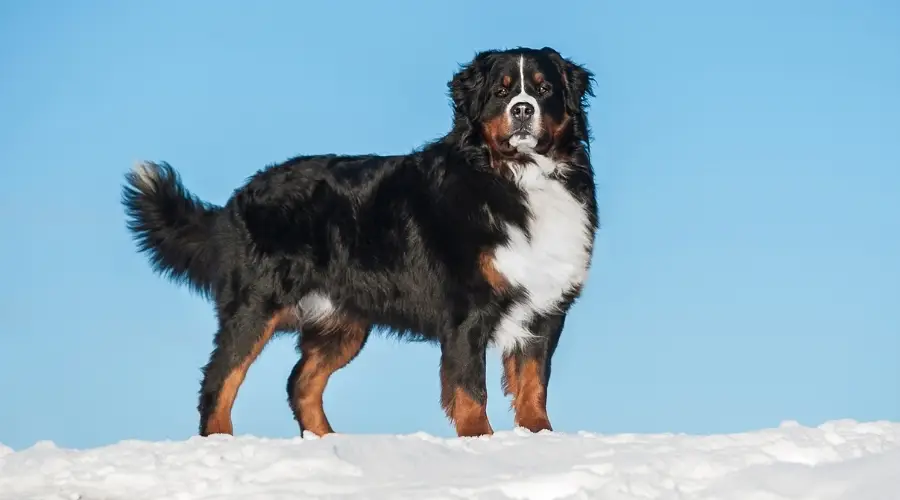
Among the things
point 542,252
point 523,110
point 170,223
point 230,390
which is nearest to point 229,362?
point 230,390

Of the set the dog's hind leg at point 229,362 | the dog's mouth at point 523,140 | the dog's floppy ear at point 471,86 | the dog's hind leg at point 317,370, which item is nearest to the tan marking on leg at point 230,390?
the dog's hind leg at point 229,362

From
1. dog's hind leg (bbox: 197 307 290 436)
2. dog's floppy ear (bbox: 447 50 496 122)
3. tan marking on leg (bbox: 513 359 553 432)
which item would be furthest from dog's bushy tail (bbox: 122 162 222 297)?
tan marking on leg (bbox: 513 359 553 432)

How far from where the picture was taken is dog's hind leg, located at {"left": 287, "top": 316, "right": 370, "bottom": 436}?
8.75m

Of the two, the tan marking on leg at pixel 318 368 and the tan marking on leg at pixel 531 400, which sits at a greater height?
the tan marking on leg at pixel 318 368

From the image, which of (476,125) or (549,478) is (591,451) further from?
(476,125)

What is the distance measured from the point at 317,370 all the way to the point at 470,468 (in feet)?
9.53

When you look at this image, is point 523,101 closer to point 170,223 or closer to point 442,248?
point 442,248

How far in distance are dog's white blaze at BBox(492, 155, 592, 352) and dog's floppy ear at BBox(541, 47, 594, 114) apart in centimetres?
44

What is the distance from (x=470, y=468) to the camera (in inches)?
239

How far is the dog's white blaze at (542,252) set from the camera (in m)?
7.62

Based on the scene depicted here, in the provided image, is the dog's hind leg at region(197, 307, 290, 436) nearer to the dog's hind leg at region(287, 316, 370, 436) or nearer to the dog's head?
the dog's hind leg at region(287, 316, 370, 436)

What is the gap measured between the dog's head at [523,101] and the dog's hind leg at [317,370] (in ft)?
5.95

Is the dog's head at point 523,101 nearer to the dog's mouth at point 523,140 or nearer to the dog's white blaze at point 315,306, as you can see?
the dog's mouth at point 523,140

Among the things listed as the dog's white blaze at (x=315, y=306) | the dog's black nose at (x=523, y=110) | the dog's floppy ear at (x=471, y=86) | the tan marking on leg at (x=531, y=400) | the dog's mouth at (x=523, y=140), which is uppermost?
the dog's floppy ear at (x=471, y=86)
